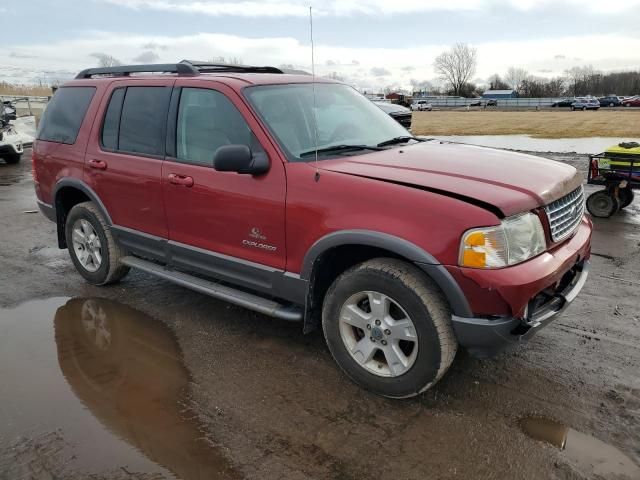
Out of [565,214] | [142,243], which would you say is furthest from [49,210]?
[565,214]

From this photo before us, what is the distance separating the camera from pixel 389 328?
3.27 metres

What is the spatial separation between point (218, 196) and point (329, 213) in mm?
986

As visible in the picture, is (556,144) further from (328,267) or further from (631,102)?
(631,102)

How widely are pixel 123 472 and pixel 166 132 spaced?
262 centimetres

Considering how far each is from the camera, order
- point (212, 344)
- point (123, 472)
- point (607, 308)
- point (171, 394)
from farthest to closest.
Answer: point (607, 308)
point (212, 344)
point (171, 394)
point (123, 472)

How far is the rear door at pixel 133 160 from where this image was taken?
4449mm

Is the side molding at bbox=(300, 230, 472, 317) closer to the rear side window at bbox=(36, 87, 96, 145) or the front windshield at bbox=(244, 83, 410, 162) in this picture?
the front windshield at bbox=(244, 83, 410, 162)

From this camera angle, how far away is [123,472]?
2.78 metres

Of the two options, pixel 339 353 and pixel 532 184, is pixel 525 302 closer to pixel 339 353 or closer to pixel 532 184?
pixel 532 184

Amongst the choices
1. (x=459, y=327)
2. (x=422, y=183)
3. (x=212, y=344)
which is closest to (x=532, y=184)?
(x=422, y=183)

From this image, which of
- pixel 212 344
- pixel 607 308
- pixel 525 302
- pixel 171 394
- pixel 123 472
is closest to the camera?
pixel 123 472

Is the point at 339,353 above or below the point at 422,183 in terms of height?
below

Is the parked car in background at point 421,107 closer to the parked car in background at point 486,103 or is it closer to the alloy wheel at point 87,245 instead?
the parked car in background at point 486,103

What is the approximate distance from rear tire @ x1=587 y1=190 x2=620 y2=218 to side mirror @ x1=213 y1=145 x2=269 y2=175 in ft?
19.5
